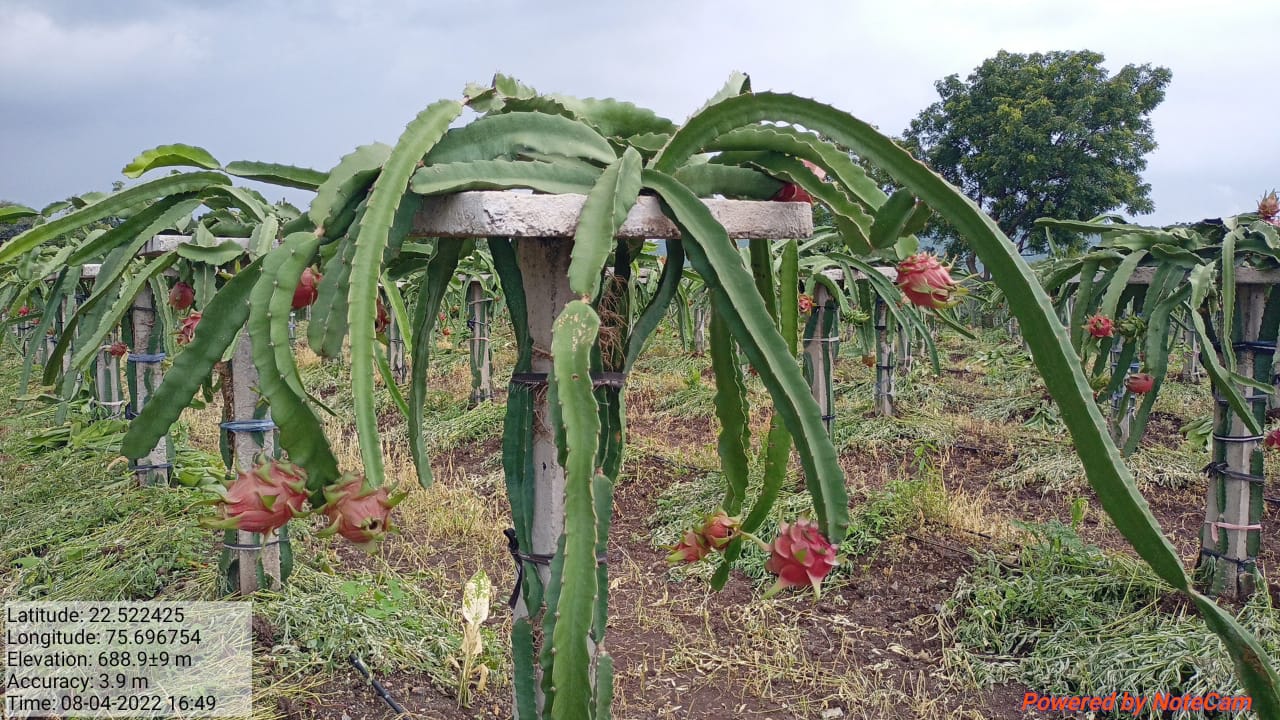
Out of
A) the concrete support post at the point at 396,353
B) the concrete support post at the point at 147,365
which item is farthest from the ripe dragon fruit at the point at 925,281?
the concrete support post at the point at 396,353

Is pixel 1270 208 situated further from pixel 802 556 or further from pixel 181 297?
pixel 181 297

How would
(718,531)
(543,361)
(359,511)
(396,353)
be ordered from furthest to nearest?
1. (396,353)
2. (543,361)
3. (718,531)
4. (359,511)

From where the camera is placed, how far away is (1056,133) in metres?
17.2

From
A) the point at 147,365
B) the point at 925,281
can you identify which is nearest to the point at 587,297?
the point at 925,281

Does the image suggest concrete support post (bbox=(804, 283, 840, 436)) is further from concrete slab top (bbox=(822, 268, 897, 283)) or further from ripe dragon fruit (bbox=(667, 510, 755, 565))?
ripe dragon fruit (bbox=(667, 510, 755, 565))

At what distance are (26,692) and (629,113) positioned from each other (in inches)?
78.3

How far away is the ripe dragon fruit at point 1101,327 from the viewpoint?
2.59 metres

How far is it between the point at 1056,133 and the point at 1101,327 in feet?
55.8

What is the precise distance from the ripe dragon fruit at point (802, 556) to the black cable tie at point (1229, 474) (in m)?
2.37

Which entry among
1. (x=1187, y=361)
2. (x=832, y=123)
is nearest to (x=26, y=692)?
(x=832, y=123)

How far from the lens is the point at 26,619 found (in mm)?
2270

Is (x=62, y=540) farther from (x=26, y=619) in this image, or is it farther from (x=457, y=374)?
(x=457, y=374)

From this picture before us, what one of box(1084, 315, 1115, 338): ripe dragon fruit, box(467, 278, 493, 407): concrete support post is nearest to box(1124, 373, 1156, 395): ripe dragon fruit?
box(1084, 315, 1115, 338): ripe dragon fruit

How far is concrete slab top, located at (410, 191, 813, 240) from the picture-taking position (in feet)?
2.98
